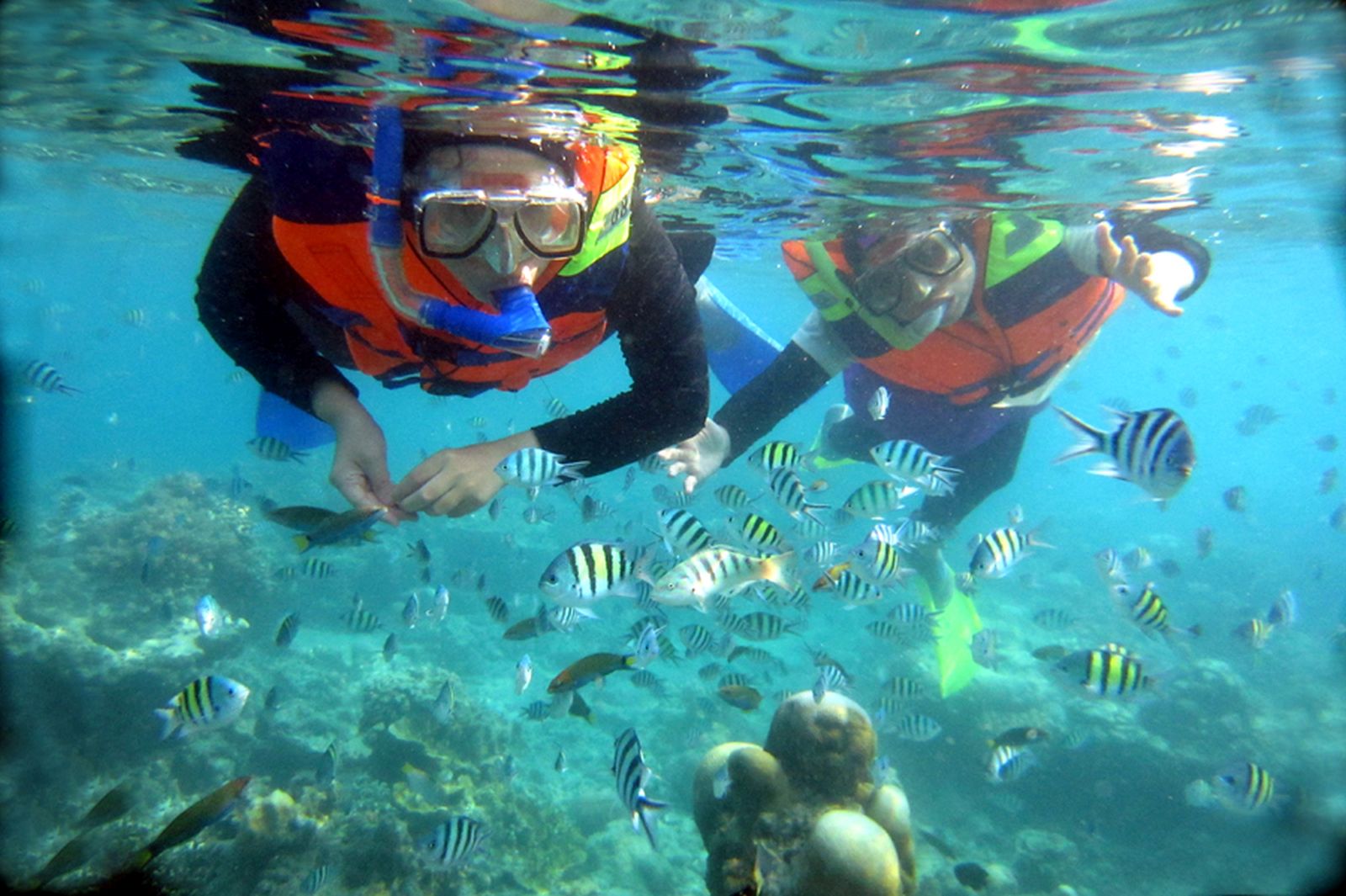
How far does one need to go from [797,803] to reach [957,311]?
4582mm

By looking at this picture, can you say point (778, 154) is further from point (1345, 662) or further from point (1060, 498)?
point (1060, 498)

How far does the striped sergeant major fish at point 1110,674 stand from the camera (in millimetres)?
5504

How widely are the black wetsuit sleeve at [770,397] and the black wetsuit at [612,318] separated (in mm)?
1886

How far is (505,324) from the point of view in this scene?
10.1 ft

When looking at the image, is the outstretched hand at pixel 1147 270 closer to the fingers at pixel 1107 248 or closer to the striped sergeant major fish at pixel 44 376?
the fingers at pixel 1107 248

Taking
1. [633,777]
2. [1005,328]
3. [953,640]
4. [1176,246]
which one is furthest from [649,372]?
[953,640]

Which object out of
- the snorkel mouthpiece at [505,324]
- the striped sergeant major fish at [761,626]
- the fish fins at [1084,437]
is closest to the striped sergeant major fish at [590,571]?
the snorkel mouthpiece at [505,324]

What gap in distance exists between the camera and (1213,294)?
37844mm

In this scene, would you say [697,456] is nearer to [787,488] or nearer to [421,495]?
[787,488]

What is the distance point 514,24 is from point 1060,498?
201ft

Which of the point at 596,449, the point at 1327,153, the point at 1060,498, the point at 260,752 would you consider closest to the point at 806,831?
the point at 596,449

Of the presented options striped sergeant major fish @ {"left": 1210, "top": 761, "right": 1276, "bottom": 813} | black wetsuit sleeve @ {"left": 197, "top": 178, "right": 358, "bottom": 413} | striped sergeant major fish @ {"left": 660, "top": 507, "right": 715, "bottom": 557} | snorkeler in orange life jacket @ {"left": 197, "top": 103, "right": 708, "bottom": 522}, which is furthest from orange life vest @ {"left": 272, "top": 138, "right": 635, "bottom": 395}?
striped sergeant major fish @ {"left": 1210, "top": 761, "right": 1276, "bottom": 813}

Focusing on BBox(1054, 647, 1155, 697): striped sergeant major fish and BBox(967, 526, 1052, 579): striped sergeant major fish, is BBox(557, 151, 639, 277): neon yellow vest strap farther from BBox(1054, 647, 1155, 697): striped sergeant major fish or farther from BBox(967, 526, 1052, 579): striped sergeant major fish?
BBox(1054, 647, 1155, 697): striped sergeant major fish

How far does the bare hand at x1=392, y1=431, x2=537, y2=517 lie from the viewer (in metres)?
3.02
